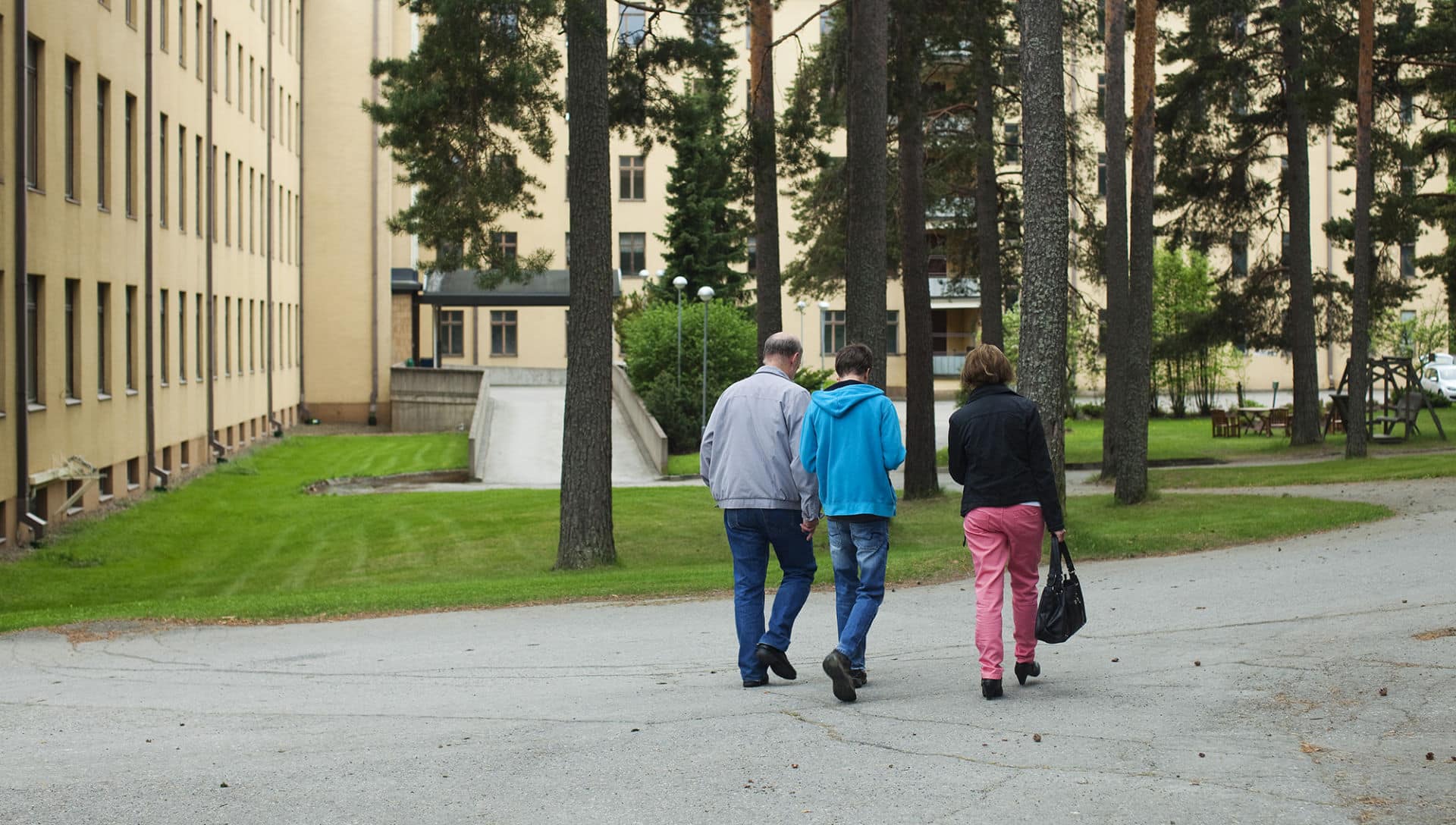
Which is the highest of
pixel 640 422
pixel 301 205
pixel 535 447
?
pixel 301 205

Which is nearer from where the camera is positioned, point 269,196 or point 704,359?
point 704,359

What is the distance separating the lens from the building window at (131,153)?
28688 mm

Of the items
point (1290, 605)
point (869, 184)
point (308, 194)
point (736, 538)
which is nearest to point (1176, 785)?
point (736, 538)

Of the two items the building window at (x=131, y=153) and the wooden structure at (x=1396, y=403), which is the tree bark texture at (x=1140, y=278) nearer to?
the wooden structure at (x=1396, y=403)

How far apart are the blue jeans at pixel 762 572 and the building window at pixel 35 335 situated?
17.2 meters

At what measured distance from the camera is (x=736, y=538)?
27.1ft

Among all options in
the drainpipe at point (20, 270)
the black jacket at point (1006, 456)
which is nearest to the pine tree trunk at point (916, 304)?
the drainpipe at point (20, 270)

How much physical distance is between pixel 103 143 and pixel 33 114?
4.29 meters

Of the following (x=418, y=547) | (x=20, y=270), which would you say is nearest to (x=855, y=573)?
(x=418, y=547)

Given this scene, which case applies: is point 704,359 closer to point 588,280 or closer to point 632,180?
point 588,280

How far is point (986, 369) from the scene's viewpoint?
802 cm

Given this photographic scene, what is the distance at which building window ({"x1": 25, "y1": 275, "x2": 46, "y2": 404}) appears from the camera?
22.5m

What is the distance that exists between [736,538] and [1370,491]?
15794 millimetres

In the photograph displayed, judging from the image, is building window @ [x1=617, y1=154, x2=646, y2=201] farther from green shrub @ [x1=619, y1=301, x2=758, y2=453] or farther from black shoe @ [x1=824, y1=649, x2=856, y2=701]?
black shoe @ [x1=824, y1=649, x2=856, y2=701]
